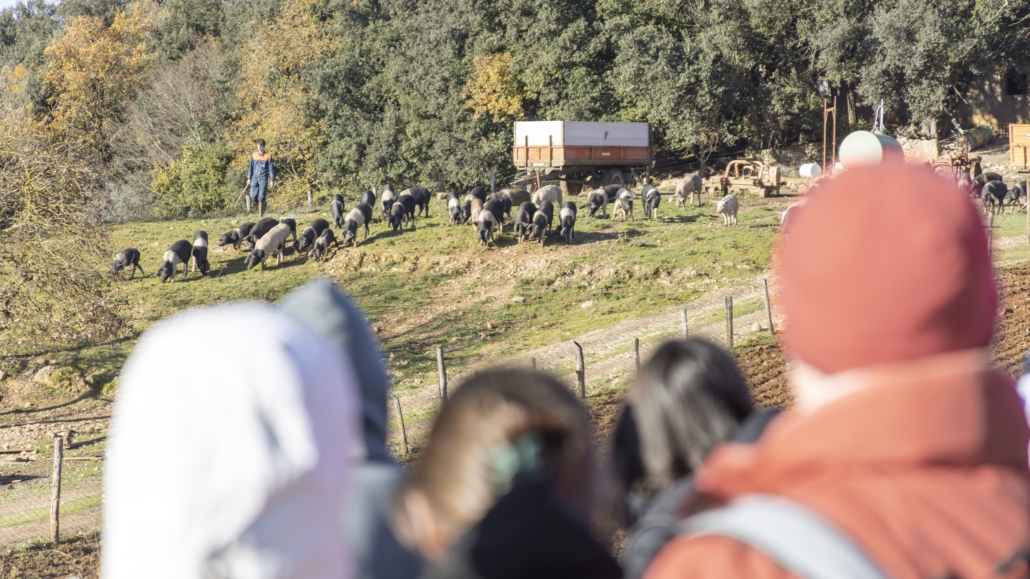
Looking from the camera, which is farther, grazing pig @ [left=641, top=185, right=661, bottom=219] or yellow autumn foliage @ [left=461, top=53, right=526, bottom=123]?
yellow autumn foliage @ [left=461, top=53, right=526, bottom=123]

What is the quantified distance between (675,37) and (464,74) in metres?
8.60

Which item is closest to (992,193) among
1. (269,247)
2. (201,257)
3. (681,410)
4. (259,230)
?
(269,247)

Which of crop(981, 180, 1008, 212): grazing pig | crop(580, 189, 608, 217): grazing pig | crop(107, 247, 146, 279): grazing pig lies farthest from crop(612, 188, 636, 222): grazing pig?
crop(107, 247, 146, 279): grazing pig

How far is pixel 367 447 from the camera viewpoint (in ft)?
6.73

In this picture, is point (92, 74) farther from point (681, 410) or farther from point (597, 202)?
point (681, 410)

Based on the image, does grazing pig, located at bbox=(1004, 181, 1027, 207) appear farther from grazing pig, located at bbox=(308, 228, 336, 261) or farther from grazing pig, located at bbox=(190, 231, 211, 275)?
grazing pig, located at bbox=(190, 231, 211, 275)

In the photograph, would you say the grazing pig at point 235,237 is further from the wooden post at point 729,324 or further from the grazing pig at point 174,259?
the wooden post at point 729,324

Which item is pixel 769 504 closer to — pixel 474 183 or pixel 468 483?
pixel 468 483

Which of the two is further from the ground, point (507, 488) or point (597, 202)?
point (597, 202)

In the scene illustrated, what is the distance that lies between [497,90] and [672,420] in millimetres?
36081

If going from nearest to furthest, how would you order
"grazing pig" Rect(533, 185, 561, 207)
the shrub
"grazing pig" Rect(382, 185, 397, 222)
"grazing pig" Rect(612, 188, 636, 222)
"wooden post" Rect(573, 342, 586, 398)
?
"wooden post" Rect(573, 342, 586, 398), "grazing pig" Rect(612, 188, 636, 222), "grazing pig" Rect(533, 185, 561, 207), "grazing pig" Rect(382, 185, 397, 222), the shrub

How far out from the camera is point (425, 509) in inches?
72.4

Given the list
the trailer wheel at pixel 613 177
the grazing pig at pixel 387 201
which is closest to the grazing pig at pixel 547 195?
the grazing pig at pixel 387 201

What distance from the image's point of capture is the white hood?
51.9 inches
